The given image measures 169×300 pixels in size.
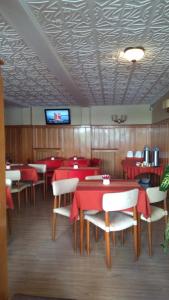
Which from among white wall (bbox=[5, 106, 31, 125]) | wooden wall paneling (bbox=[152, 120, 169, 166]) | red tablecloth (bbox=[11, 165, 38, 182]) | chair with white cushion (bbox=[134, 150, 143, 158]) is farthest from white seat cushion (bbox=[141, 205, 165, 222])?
white wall (bbox=[5, 106, 31, 125])

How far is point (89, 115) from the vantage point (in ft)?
27.0

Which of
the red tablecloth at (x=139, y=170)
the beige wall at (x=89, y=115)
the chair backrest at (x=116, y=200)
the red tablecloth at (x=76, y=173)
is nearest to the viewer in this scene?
the chair backrest at (x=116, y=200)

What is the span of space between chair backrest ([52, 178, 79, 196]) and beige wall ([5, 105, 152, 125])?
16.2 ft

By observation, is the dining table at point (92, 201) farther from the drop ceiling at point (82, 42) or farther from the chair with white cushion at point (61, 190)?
the drop ceiling at point (82, 42)

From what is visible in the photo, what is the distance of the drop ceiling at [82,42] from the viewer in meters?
2.09

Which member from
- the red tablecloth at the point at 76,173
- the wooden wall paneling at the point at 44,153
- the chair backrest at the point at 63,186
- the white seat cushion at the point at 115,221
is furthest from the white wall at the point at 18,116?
the white seat cushion at the point at 115,221

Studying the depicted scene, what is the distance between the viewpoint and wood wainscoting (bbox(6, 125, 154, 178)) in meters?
8.11

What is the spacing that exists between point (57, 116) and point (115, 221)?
5.82 metres

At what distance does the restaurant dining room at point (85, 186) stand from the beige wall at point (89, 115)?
222 centimetres

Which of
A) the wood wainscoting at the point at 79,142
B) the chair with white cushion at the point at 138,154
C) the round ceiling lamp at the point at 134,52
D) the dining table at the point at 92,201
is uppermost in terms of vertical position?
the round ceiling lamp at the point at 134,52

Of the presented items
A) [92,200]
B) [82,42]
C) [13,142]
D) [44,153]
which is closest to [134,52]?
[82,42]

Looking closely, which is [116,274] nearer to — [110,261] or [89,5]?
[110,261]

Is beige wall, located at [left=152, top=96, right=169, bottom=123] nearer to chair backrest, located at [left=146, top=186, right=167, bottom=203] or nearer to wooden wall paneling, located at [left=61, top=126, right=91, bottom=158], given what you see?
wooden wall paneling, located at [left=61, top=126, right=91, bottom=158]

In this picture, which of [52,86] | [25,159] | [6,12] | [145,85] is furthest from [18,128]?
[6,12]
